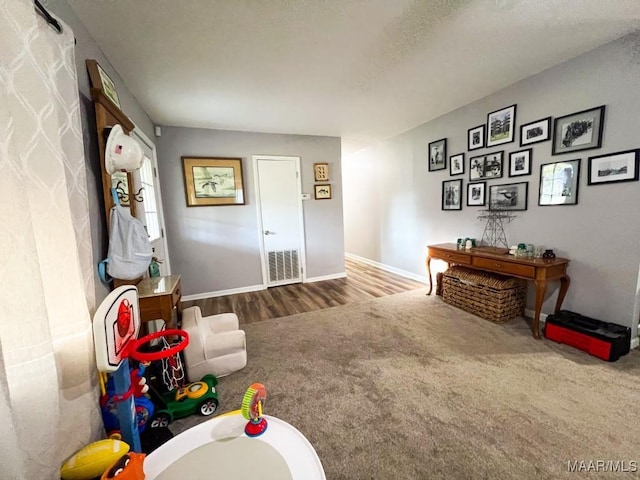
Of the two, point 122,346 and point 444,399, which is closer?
point 122,346

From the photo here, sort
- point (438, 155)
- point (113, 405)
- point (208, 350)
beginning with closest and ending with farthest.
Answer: point (113, 405), point (208, 350), point (438, 155)

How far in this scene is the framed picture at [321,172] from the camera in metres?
4.07

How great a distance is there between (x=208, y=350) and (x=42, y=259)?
1159 mm

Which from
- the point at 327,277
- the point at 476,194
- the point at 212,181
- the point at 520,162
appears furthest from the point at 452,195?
the point at 212,181

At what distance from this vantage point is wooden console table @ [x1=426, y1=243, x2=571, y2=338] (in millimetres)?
2160

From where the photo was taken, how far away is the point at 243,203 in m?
3.72

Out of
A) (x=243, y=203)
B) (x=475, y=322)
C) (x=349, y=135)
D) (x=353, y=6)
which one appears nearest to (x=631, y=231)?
(x=475, y=322)

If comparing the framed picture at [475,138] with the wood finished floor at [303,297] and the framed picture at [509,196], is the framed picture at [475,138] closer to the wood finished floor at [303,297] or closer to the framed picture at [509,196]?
the framed picture at [509,196]

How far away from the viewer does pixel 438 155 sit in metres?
3.50

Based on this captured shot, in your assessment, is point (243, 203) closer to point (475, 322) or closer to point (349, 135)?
point (349, 135)

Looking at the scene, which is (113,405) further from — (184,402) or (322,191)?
(322,191)

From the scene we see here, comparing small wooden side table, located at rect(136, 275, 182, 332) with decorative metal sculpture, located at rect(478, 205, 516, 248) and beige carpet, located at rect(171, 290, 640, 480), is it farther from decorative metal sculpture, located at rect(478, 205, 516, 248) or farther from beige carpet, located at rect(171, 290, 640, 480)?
decorative metal sculpture, located at rect(478, 205, 516, 248)

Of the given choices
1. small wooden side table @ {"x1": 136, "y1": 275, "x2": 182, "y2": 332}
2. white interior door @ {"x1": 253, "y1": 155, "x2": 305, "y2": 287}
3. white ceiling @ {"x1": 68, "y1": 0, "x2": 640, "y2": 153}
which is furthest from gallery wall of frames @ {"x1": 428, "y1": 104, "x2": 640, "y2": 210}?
small wooden side table @ {"x1": 136, "y1": 275, "x2": 182, "y2": 332}

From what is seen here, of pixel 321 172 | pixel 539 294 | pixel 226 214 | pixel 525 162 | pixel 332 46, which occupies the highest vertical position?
pixel 332 46
